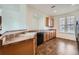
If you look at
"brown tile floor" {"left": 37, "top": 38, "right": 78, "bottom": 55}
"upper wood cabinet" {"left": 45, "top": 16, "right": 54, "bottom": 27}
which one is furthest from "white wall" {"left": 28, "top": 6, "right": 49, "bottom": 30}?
"brown tile floor" {"left": 37, "top": 38, "right": 78, "bottom": 55}

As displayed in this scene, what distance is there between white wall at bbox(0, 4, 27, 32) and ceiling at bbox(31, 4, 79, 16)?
25 centimetres

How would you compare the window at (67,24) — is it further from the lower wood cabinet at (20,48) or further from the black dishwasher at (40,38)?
the lower wood cabinet at (20,48)

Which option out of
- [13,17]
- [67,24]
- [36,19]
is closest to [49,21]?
[36,19]

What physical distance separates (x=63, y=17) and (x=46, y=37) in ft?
1.67

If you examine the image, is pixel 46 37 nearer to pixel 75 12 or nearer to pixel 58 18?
pixel 58 18

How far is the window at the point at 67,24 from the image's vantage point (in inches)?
77.0

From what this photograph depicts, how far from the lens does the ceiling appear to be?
6.20 ft

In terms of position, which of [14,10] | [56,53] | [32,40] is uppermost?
[14,10]

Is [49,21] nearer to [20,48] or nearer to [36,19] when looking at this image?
[36,19]

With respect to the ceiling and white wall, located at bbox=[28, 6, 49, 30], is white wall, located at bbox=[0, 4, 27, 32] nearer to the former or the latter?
white wall, located at bbox=[28, 6, 49, 30]

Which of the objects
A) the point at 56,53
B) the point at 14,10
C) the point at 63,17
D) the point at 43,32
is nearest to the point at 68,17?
the point at 63,17

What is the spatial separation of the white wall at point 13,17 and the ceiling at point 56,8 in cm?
25

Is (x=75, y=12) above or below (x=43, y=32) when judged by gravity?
above

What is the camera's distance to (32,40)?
198 cm
